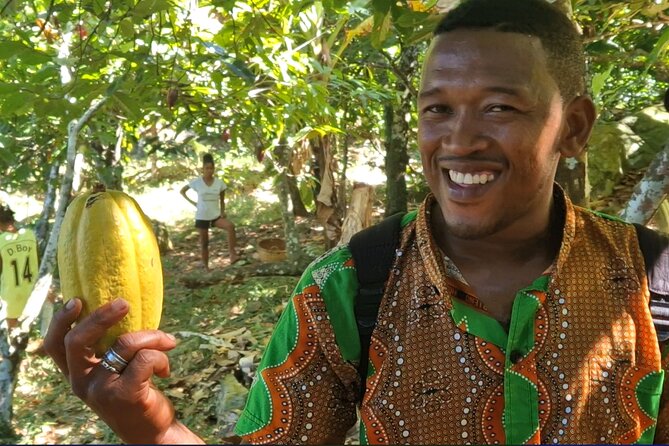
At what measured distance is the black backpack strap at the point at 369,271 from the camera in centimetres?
121

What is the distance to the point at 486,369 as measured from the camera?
1.17m

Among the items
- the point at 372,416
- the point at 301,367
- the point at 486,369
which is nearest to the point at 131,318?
the point at 301,367

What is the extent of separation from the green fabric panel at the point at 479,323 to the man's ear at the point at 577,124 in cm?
39

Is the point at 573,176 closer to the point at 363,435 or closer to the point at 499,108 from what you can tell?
the point at 499,108

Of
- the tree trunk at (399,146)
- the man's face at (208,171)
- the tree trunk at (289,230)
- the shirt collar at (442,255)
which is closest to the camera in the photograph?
the shirt collar at (442,255)

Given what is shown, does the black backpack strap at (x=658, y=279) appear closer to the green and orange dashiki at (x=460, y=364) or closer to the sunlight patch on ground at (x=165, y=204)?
the green and orange dashiki at (x=460, y=364)

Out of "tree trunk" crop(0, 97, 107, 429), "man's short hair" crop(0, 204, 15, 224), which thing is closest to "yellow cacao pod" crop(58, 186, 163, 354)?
"tree trunk" crop(0, 97, 107, 429)

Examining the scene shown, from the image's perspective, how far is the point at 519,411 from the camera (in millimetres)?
1143

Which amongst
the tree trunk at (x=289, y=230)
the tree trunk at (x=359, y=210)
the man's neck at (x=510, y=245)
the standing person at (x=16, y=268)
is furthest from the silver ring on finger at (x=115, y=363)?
the tree trunk at (x=289, y=230)

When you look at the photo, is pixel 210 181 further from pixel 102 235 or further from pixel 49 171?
pixel 102 235

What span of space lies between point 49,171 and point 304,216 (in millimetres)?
5129

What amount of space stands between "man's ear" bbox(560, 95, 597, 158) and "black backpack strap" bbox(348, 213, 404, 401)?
400 millimetres

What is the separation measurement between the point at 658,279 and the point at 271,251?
6291mm

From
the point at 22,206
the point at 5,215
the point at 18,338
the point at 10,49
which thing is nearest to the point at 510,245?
the point at 10,49
